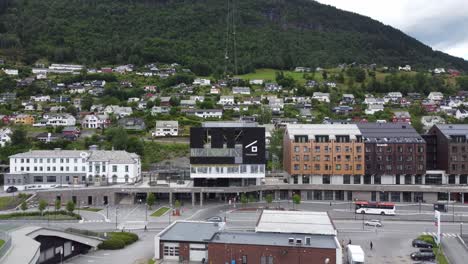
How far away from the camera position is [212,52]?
183125 millimetres

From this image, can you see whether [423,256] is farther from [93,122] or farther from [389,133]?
[93,122]

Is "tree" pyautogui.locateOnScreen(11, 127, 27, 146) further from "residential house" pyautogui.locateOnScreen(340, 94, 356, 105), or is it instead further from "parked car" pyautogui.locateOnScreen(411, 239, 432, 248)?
"residential house" pyautogui.locateOnScreen(340, 94, 356, 105)

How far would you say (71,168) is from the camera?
2645 inches

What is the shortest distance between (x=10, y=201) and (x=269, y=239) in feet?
119

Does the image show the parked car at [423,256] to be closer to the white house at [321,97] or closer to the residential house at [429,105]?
the residential house at [429,105]

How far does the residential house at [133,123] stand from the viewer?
343 ft

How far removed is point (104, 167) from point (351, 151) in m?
33.2

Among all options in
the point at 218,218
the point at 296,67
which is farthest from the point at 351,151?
the point at 296,67

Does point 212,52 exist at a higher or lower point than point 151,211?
higher

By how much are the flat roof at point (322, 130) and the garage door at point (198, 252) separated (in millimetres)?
33706

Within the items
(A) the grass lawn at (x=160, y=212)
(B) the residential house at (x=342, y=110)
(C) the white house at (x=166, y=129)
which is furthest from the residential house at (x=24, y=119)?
(B) the residential house at (x=342, y=110)

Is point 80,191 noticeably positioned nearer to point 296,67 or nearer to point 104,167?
point 104,167

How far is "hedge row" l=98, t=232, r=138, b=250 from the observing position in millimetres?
40094

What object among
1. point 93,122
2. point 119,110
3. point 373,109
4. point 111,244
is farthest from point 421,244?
point 119,110
